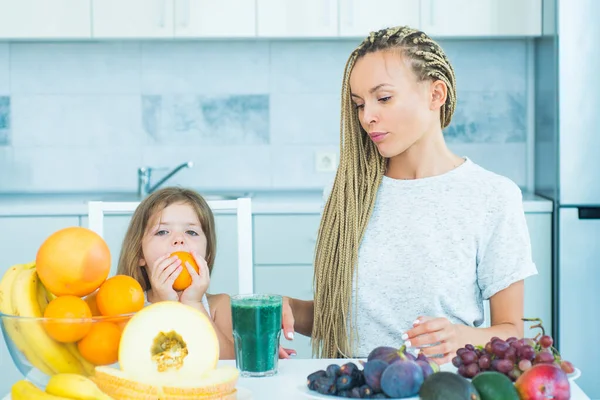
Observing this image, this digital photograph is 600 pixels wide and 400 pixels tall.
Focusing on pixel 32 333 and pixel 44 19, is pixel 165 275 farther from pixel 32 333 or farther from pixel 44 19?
pixel 44 19

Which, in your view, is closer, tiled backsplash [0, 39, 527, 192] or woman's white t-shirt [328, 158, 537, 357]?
woman's white t-shirt [328, 158, 537, 357]

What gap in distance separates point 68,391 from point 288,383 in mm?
328

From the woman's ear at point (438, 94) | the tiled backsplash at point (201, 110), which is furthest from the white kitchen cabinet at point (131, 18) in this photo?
the woman's ear at point (438, 94)

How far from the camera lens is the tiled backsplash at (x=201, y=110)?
3.32m

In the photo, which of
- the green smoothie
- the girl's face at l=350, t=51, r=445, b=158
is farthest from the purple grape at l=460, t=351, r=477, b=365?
the girl's face at l=350, t=51, r=445, b=158

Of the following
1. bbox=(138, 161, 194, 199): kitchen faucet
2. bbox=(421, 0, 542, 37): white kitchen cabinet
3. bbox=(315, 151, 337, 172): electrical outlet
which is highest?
bbox=(421, 0, 542, 37): white kitchen cabinet

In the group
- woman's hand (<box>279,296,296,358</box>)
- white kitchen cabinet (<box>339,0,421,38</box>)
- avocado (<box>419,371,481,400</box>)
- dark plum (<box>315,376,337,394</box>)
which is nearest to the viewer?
avocado (<box>419,371,481,400</box>)

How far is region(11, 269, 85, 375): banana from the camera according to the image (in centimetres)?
98

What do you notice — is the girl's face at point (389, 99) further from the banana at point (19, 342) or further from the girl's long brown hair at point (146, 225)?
the banana at point (19, 342)

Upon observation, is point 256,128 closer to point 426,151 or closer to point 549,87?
point 549,87

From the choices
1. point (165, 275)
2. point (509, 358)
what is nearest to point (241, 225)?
point (165, 275)

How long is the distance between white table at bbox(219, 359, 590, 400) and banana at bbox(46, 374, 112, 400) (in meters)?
0.23

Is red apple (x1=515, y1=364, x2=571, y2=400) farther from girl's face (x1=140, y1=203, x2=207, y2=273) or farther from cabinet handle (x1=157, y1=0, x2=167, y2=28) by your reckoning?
cabinet handle (x1=157, y1=0, x2=167, y2=28)

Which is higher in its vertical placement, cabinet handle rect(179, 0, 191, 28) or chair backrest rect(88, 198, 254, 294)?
cabinet handle rect(179, 0, 191, 28)
